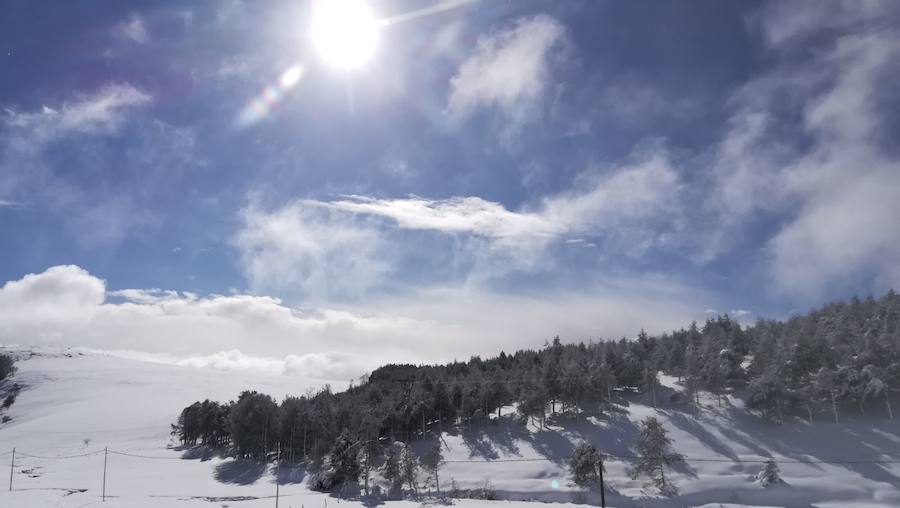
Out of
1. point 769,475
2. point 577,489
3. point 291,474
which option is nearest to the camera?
point 769,475

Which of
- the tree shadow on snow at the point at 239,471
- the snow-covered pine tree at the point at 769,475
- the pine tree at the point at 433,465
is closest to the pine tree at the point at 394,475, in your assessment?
the pine tree at the point at 433,465

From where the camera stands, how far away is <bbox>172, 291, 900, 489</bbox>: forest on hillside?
89.6 m

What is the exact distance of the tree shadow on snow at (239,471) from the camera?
104m

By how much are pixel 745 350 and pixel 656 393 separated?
1132 inches

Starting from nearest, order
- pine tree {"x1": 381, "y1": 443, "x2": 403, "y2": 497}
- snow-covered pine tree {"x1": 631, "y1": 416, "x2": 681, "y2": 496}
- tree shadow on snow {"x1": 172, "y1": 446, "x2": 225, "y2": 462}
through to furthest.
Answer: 1. snow-covered pine tree {"x1": 631, "y1": 416, "x2": 681, "y2": 496}
2. pine tree {"x1": 381, "y1": 443, "x2": 403, "y2": 497}
3. tree shadow on snow {"x1": 172, "y1": 446, "x2": 225, "y2": 462}

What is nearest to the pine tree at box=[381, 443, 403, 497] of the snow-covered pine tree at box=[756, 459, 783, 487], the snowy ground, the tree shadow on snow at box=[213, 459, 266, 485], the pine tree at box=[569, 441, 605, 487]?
the snowy ground

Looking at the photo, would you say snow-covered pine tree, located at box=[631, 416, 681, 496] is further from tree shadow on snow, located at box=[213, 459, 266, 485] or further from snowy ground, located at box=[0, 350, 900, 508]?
tree shadow on snow, located at box=[213, 459, 266, 485]

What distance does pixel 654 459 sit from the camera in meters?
76.2

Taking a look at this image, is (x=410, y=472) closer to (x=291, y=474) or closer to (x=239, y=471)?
(x=291, y=474)

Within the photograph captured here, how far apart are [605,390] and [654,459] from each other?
31.9m

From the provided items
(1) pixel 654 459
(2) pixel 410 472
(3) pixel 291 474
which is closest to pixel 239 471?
(3) pixel 291 474

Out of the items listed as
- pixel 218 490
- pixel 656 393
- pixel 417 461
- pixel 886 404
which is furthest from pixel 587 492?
pixel 218 490

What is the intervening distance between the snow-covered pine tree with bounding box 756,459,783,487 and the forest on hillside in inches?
745

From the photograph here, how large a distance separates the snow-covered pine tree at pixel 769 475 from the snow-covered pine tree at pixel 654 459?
11082 millimetres
